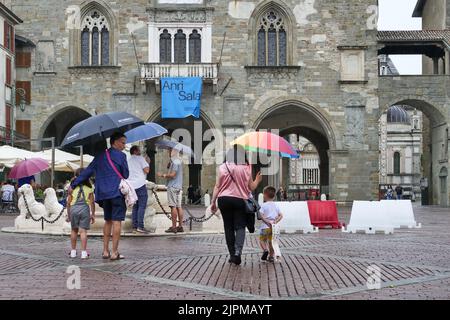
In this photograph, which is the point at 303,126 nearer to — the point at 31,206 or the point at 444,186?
the point at 444,186

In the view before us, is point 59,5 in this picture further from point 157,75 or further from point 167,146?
point 167,146

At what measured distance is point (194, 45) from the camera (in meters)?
34.7

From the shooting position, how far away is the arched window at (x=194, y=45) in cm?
3469

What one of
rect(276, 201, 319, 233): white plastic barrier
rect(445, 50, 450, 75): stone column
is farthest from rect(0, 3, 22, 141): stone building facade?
rect(445, 50, 450, 75): stone column

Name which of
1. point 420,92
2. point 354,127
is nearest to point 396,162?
point 420,92

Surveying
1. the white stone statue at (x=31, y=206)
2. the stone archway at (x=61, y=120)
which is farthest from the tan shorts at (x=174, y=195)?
the stone archway at (x=61, y=120)

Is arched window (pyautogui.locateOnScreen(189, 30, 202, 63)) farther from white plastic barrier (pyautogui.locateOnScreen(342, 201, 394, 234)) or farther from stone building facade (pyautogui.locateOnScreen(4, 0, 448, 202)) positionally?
white plastic barrier (pyautogui.locateOnScreen(342, 201, 394, 234))

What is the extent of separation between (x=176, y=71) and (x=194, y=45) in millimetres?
1626

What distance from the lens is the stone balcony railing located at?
34.1 meters

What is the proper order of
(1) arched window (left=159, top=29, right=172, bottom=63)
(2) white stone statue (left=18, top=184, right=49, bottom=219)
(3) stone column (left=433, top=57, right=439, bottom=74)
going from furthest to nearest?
(3) stone column (left=433, top=57, right=439, bottom=74), (1) arched window (left=159, top=29, right=172, bottom=63), (2) white stone statue (left=18, top=184, right=49, bottom=219)

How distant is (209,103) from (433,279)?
1060 inches

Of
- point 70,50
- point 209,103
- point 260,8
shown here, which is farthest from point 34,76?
point 260,8

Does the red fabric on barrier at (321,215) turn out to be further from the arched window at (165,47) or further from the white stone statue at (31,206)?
the arched window at (165,47)

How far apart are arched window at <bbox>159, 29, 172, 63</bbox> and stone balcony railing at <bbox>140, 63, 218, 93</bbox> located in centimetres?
68
